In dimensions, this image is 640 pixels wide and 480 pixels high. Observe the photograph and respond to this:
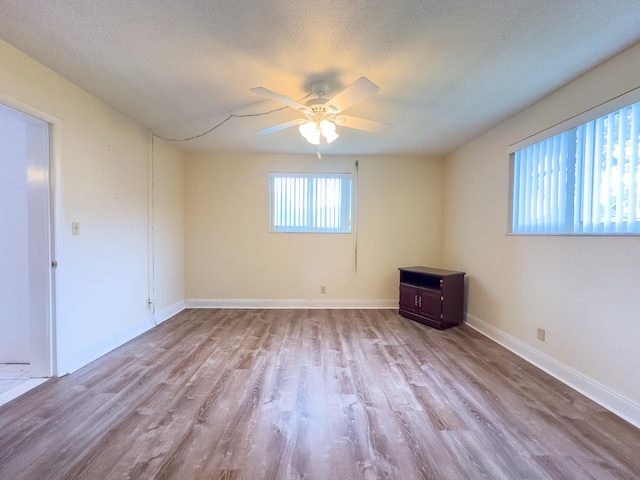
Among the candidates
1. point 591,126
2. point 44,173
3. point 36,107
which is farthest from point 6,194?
point 591,126

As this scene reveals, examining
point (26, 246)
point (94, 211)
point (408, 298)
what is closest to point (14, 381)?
point (26, 246)

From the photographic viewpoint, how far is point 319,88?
216cm

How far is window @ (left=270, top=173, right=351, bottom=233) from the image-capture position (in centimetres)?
426

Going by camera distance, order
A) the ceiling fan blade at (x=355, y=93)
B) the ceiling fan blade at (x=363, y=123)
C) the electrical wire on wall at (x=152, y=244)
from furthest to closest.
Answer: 1. the electrical wire on wall at (x=152, y=244)
2. the ceiling fan blade at (x=363, y=123)
3. the ceiling fan blade at (x=355, y=93)

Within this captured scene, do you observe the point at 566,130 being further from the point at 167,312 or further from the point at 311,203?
the point at 167,312

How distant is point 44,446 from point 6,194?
2206 mm

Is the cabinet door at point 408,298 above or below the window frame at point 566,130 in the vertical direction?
below

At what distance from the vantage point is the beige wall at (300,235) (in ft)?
13.8

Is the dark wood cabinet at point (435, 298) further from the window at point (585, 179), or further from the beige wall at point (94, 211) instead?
the beige wall at point (94, 211)

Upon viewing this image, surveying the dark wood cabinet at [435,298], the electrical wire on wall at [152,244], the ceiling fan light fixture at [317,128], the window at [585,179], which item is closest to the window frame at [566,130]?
the window at [585,179]

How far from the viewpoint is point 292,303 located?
425cm

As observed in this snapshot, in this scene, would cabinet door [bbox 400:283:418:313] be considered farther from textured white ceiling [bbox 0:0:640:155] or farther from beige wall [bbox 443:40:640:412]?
textured white ceiling [bbox 0:0:640:155]

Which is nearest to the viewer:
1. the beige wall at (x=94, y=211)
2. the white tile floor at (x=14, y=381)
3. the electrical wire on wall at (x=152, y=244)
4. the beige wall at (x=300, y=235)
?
the white tile floor at (x=14, y=381)

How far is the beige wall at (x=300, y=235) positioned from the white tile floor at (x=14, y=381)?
2.00 meters
